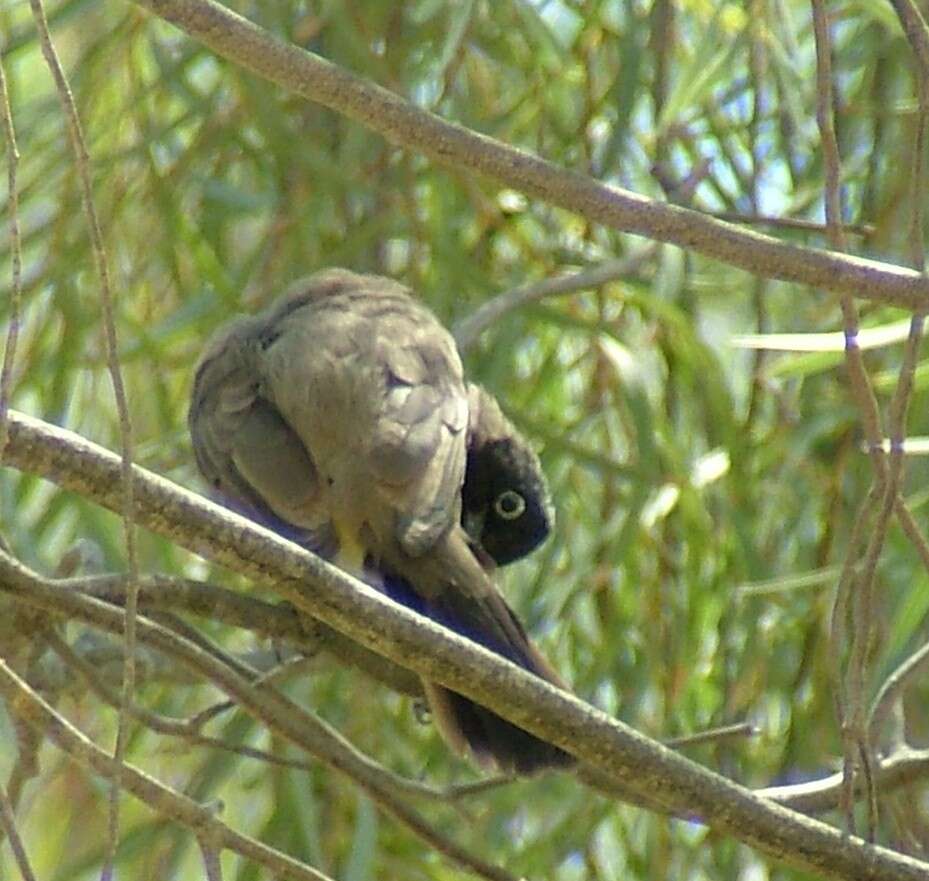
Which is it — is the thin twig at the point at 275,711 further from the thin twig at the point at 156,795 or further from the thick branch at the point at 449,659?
the thick branch at the point at 449,659

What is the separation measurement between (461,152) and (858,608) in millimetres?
557

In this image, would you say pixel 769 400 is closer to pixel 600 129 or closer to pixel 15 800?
pixel 600 129

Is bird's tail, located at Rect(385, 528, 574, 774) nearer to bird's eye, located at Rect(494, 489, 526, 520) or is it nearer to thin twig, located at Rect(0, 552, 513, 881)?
thin twig, located at Rect(0, 552, 513, 881)

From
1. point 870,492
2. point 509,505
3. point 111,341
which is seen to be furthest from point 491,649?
point 111,341

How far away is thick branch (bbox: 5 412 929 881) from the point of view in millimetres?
1714

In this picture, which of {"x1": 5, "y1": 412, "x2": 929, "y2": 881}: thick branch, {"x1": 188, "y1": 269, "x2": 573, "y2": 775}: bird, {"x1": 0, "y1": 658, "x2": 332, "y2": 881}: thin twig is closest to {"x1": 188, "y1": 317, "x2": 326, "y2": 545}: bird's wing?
{"x1": 188, "y1": 269, "x2": 573, "y2": 775}: bird

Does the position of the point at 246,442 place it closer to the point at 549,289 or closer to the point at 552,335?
the point at 549,289

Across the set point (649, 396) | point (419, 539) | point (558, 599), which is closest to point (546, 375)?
point (649, 396)

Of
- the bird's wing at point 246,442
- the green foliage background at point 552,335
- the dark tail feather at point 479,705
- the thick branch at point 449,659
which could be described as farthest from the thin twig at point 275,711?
the green foliage background at point 552,335

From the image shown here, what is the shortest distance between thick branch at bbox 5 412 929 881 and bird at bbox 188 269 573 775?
0.49 m

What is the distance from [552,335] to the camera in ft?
12.2

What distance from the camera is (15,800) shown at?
2242 mm

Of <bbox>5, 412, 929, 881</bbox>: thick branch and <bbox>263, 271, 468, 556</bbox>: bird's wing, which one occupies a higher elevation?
<bbox>5, 412, 929, 881</bbox>: thick branch

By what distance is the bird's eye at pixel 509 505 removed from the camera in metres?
3.31
